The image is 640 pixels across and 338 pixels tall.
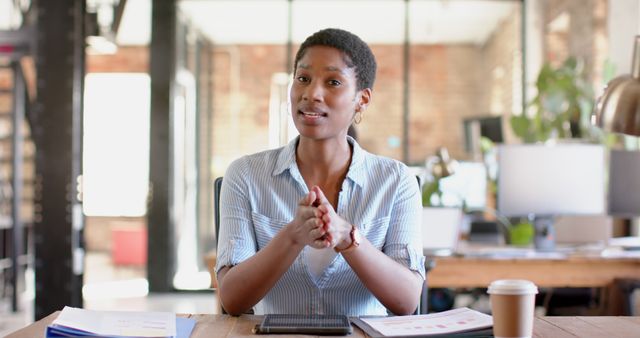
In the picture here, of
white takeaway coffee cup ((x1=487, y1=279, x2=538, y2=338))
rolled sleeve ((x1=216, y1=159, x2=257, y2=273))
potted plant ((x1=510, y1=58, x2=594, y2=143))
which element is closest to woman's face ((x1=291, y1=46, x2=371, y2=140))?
rolled sleeve ((x1=216, y1=159, x2=257, y2=273))

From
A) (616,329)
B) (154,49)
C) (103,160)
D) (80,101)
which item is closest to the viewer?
(616,329)

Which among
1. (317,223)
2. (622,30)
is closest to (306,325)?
(317,223)

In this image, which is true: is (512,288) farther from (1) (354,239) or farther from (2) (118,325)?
(2) (118,325)

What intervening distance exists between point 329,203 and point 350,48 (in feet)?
1.23

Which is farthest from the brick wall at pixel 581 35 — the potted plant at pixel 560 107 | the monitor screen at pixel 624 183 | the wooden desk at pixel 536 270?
the wooden desk at pixel 536 270

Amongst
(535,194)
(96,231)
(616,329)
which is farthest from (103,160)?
(616,329)

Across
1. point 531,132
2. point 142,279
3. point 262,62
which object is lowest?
point 142,279

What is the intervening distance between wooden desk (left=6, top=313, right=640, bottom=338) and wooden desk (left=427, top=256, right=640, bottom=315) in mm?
1767

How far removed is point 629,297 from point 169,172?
500cm

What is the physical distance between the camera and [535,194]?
4117 mm

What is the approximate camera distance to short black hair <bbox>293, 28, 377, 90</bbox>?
2018mm

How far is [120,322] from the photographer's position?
1.67 m

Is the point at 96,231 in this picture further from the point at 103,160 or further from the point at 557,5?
the point at 557,5

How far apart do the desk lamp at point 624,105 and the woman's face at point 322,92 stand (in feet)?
2.22
